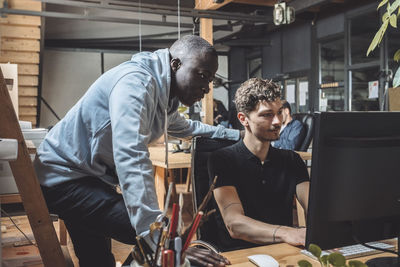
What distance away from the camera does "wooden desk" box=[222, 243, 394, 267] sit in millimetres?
1023

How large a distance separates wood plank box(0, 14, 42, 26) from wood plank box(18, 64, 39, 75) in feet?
2.33

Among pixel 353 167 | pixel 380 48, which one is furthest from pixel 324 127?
pixel 380 48

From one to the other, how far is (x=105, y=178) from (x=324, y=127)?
960mm

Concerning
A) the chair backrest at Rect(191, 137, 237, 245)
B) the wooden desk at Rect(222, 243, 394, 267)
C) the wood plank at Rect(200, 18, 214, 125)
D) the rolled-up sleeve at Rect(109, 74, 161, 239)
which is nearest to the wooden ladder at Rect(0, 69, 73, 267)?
the rolled-up sleeve at Rect(109, 74, 161, 239)

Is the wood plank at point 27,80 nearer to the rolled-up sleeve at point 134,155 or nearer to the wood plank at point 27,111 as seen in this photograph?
the wood plank at point 27,111

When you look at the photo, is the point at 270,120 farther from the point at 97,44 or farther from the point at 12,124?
the point at 97,44

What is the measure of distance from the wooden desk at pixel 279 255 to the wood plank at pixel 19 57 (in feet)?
18.9

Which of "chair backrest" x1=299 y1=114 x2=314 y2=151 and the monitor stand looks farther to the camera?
"chair backrest" x1=299 y1=114 x2=314 y2=151

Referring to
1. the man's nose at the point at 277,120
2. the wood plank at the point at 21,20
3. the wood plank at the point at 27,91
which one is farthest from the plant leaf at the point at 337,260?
the wood plank at the point at 27,91

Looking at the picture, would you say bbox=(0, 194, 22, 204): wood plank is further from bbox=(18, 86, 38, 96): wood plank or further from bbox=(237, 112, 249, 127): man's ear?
bbox=(18, 86, 38, 96): wood plank

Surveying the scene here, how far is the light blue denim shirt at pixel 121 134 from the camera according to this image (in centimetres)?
109

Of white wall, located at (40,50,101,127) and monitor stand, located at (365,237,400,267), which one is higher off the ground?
white wall, located at (40,50,101,127)

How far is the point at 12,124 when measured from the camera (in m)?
1.27

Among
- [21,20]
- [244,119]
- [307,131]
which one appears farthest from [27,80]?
[244,119]
